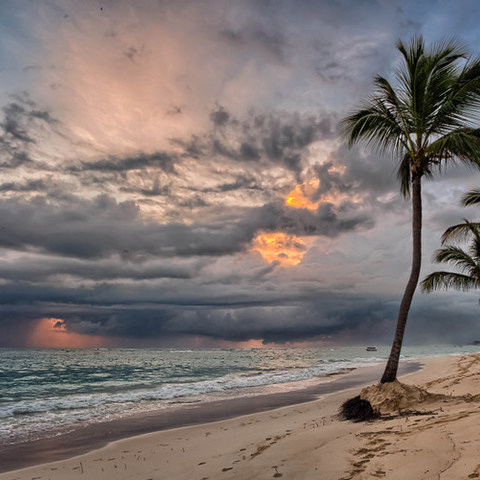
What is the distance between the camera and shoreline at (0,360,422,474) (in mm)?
10649

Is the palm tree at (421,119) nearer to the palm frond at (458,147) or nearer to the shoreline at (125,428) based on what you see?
the palm frond at (458,147)

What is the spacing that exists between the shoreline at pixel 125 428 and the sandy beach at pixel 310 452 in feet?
2.75

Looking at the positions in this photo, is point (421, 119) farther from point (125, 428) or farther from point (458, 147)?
point (125, 428)

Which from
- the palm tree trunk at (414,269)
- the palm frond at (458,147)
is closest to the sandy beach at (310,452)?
the palm tree trunk at (414,269)

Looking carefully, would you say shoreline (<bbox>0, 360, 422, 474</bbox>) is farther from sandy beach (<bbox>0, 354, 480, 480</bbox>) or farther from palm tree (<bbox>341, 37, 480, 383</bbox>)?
palm tree (<bbox>341, 37, 480, 383</bbox>)

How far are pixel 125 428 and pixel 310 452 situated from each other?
9204 millimetres

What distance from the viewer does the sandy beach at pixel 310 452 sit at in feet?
19.2

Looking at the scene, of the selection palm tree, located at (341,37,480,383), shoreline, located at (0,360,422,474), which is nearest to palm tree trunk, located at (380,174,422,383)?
palm tree, located at (341,37,480,383)

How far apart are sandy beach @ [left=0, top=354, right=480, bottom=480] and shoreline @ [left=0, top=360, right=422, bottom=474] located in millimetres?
838

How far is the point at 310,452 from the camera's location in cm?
754

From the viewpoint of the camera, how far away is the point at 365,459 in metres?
6.36

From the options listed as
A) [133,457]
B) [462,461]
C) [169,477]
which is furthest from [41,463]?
[462,461]

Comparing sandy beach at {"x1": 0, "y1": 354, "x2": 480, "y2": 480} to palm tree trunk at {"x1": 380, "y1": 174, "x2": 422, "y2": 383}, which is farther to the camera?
palm tree trunk at {"x1": 380, "y1": 174, "x2": 422, "y2": 383}

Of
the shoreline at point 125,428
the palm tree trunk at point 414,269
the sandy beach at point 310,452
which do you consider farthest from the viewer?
the palm tree trunk at point 414,269
